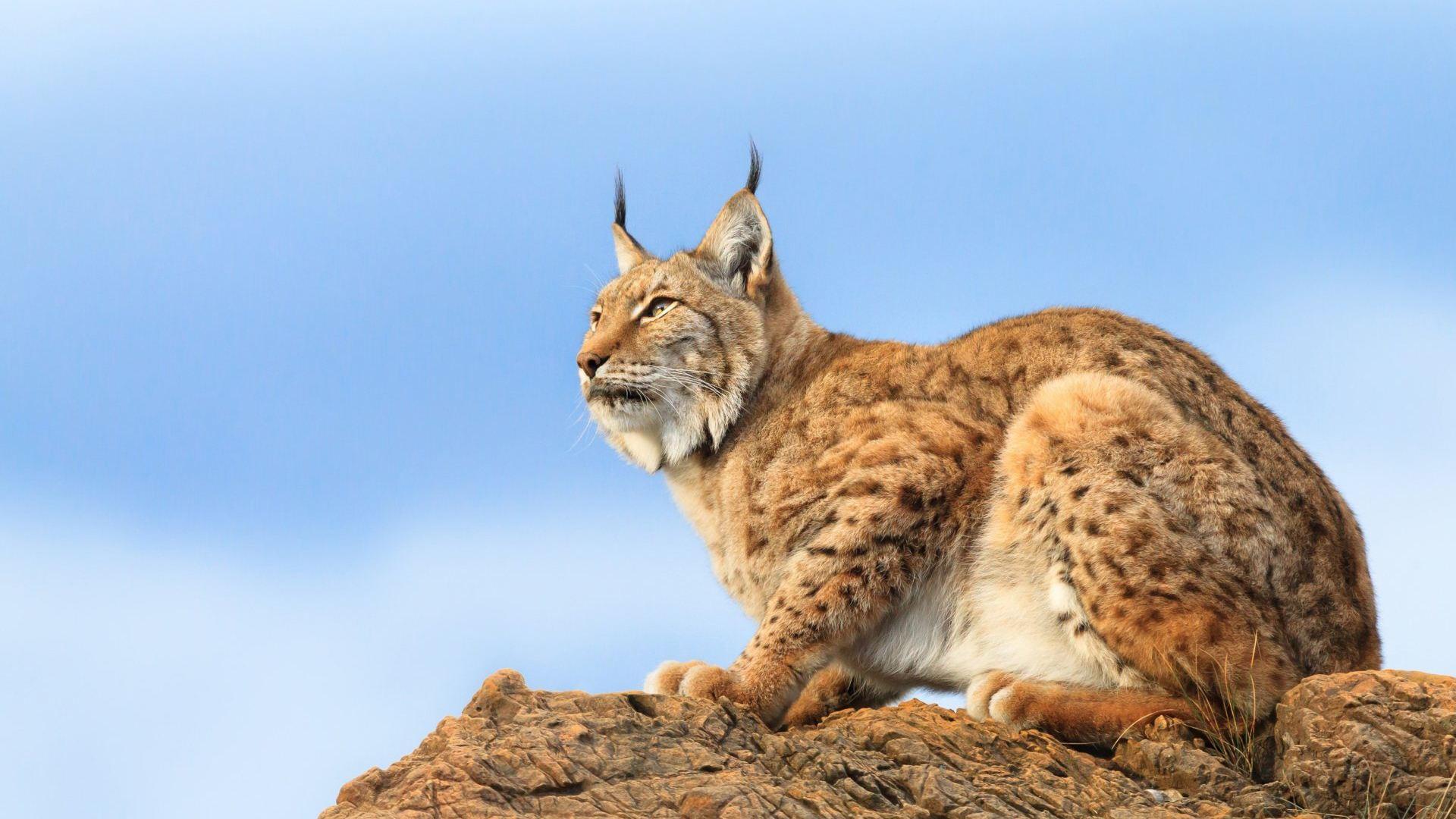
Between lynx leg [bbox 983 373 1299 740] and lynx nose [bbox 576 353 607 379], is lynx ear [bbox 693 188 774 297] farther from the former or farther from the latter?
lynx leg [bbox 983 373 1299 740]

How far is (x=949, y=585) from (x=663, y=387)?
2.00 metres

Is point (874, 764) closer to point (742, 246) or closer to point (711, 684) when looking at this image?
point (711, 684)

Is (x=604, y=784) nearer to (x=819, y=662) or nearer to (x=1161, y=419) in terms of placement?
(x=819, y=662)

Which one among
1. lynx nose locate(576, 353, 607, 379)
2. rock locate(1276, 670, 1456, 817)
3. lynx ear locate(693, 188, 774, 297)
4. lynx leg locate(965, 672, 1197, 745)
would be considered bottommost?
rock locate(1276, 670, 1456, 817)

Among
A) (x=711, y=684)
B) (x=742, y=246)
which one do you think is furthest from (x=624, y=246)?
(x=711, y=684)

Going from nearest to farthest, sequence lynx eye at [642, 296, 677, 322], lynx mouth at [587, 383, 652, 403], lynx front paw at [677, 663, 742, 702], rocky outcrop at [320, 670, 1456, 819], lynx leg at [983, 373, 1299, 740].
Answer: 1. rocky outcrop at [320, 670, 1456, 819]
2. lynx leg at [983, 373, 1299, 740]
3. lynx front paw at [677, 663, 742, 702]
4. lynx mouth at [587, 383, 652, 403]
5. lynx eye at [642, 296, 677, 322]

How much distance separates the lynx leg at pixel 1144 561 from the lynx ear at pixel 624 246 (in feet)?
10.5

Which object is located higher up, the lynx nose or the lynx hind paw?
the lynx nose

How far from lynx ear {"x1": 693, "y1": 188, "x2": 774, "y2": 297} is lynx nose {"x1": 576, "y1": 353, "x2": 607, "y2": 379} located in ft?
3.00

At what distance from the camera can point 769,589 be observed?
7.39m

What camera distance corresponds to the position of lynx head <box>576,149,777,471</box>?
26.2ft

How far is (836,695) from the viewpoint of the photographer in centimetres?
759

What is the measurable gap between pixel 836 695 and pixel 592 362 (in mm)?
2283

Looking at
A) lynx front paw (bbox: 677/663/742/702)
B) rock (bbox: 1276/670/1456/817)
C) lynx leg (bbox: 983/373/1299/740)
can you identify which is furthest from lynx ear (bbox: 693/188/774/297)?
rock (bbox: 1276/670/1456/817)
